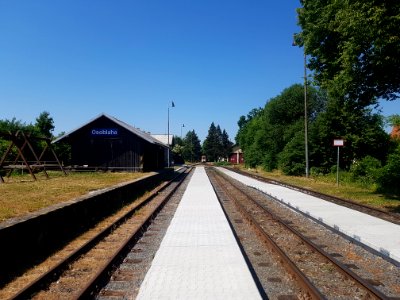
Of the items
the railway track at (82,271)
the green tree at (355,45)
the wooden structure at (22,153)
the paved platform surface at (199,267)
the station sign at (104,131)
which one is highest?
the green tree at (355,45)

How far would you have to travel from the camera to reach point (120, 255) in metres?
7.55

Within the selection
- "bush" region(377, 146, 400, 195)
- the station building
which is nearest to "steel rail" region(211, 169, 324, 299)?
"bush" region(377, 146, 400, 195)

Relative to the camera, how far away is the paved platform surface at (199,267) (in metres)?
5.28

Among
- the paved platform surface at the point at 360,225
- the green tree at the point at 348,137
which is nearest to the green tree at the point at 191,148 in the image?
the green tree at the point at 348,137

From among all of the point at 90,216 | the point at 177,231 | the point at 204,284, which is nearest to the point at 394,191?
the point at 177,231

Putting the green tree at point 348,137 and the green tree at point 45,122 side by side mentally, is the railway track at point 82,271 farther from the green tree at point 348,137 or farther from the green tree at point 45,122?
the green tree at point 45,122

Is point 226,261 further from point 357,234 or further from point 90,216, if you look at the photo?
point 90,216

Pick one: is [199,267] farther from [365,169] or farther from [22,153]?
[365,169]

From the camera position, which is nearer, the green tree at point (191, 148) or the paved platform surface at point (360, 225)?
the paved platform surface at point (360, 225)

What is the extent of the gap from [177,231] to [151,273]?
12.1 ft

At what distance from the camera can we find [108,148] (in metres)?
32.5

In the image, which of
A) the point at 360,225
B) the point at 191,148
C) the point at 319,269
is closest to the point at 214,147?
the point at 191,148

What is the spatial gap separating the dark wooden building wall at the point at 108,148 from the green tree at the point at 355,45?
1753 centimetres

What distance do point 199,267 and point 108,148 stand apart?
89.5ft
